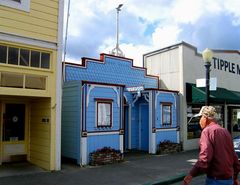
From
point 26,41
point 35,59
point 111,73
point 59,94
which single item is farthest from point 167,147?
point 26,41

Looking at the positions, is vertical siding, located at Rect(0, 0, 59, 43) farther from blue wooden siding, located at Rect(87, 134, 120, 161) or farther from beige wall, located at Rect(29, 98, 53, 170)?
blue wooden siding, located at Rect(87, 134, 120, 161)

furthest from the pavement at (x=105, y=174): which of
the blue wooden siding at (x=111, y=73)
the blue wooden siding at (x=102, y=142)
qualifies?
the blue wooden siding at (x=111, y=73)

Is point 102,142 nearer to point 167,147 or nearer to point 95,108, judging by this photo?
point 95,108

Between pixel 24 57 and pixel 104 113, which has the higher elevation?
pixel 24 57

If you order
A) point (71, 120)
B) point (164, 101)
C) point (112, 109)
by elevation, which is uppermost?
point (164, 101)

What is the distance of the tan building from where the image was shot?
9422 millimetres

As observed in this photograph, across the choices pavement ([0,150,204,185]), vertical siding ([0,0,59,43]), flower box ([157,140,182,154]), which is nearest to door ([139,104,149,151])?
flower box ([157,140,182,154])

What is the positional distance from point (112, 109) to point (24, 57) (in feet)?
12.7

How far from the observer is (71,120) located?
1188 cm

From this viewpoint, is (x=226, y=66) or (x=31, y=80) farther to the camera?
(x=226, y=66)

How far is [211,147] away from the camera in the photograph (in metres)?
4.12

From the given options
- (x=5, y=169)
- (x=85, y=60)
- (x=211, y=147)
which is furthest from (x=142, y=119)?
(x=211, y=147)

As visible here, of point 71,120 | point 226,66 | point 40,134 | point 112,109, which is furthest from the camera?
point 226,66

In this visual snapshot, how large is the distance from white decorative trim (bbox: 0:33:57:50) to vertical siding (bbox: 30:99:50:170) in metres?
1.66
